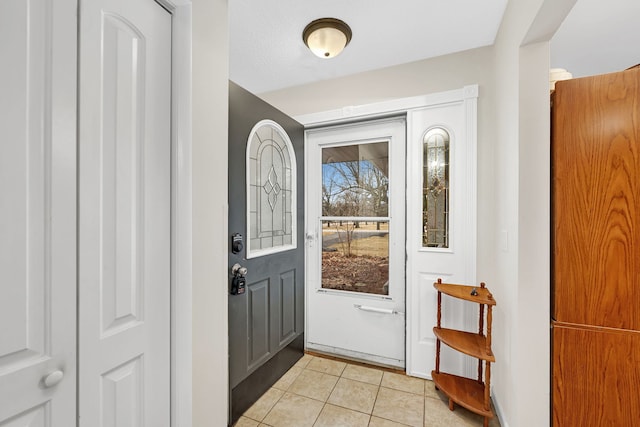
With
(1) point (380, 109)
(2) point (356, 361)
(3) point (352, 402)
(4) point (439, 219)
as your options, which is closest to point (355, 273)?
(2) point (356, 361)

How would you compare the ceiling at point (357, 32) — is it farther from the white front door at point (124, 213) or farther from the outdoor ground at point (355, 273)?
the outdoor ground at point (355, 273)

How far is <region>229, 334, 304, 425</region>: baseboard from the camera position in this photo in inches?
67.9

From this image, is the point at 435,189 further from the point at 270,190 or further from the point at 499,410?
the point at 499,410

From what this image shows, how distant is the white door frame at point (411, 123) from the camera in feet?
6.56

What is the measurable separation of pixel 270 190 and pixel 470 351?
1.72m

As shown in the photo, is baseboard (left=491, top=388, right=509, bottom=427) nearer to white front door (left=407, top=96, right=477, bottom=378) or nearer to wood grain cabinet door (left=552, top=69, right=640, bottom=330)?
white front door (left=407, top=96, right=477, bottom=378)

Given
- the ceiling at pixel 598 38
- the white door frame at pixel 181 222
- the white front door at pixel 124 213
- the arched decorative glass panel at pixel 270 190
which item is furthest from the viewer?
the arched decorative glass panel at pixel 270 190

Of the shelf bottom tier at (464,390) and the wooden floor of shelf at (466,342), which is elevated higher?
the wooden floor of shelf at (466,342)

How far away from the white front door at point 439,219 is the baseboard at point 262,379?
3.17 feet

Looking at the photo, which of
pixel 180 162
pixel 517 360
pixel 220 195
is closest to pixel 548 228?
pixel 517 360
